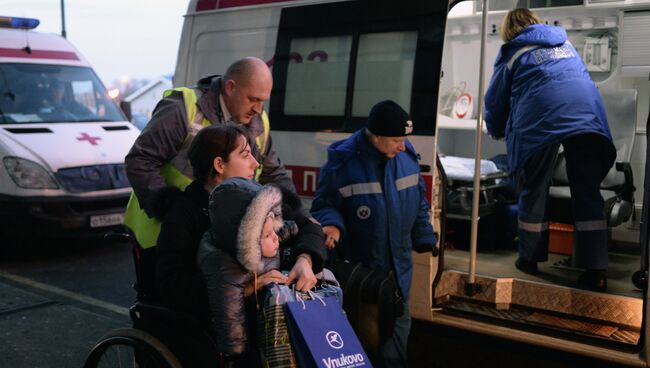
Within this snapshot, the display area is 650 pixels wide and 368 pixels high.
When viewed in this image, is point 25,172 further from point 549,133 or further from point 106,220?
point 549,133

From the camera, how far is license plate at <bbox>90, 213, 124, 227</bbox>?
7.47 metres

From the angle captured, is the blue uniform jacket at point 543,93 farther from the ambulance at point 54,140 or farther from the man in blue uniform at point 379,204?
the ambulance at point 54,140

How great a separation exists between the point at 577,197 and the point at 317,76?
176 cm

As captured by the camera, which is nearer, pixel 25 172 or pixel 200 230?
pixel 200 230

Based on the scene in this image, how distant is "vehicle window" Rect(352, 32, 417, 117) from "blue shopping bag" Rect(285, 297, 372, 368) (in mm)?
1966

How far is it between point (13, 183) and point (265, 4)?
11.4 ft

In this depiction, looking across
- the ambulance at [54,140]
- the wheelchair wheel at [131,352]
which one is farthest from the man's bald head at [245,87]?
the ambulance at [54,140]

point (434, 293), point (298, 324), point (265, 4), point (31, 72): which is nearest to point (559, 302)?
point (434, 293)

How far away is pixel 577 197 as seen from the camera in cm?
443

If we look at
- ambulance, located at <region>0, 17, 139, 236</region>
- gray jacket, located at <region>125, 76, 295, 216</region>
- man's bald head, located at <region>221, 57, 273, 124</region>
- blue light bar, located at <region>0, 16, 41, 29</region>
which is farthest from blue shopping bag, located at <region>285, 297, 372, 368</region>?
blue light bar, located at <region>0, 16, 41, 29</region>

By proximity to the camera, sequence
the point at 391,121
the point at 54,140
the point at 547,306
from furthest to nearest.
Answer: the point at 54,140, the point at 547,306, the point at 391,121

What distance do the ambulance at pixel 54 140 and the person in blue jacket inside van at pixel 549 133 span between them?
14.3ft

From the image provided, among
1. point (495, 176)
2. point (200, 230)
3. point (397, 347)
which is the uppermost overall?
point (495, 176)

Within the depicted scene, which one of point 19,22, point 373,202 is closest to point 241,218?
point 373,202
